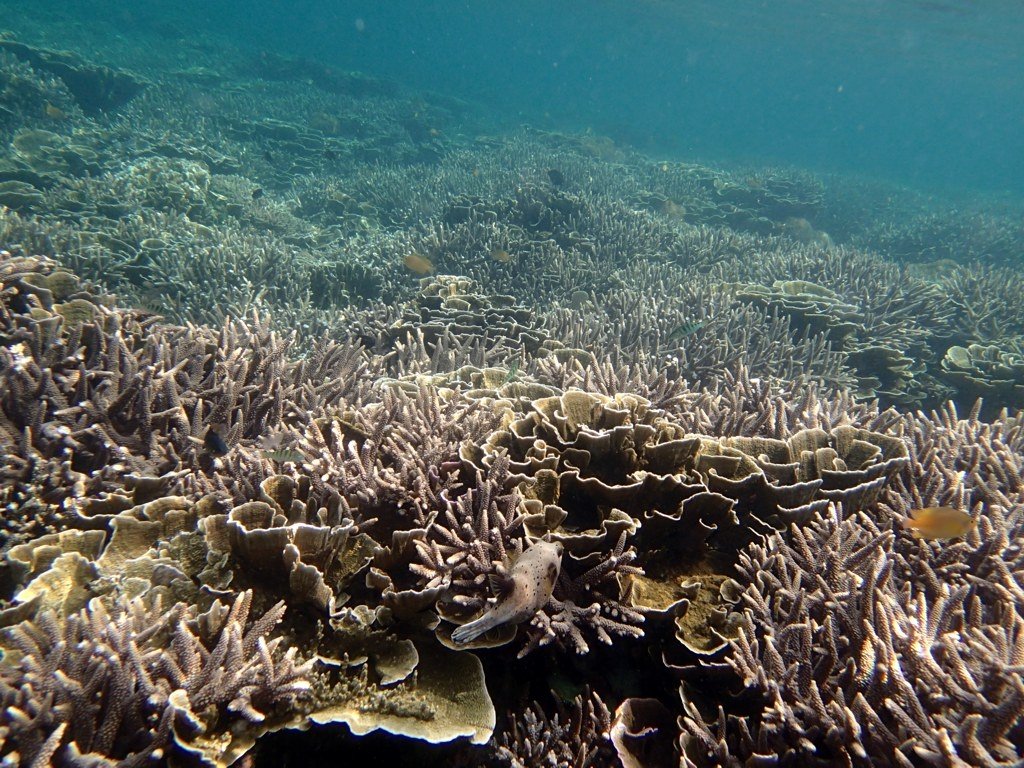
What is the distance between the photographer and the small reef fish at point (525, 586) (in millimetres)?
1906

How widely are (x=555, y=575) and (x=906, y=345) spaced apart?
8.62 m

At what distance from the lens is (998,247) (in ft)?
54.0

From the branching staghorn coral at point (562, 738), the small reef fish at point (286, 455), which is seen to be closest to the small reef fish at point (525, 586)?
the branching staghorn coral at point (562, 738)

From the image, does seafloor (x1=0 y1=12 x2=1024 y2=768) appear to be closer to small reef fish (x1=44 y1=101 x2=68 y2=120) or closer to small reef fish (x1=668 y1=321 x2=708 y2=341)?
small reef fish (x1=668 y1=321 x2=708 y2=341)

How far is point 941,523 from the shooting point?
2.43 meters

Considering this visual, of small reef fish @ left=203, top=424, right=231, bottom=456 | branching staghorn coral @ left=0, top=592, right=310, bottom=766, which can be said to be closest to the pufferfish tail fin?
branching staghorn coral @ left=0, top=592, right=310, bottom=766

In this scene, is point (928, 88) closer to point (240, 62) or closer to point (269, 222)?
point (240, 62)

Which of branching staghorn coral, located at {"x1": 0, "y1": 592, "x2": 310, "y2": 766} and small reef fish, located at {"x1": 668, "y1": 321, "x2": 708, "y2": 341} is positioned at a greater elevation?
small reef fish, located at {"x1": 668, "y1": 321, "x2": 708, "y2": 341}

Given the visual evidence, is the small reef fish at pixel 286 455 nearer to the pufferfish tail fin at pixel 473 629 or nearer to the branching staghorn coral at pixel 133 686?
the branching staghorn coral at pixel 133 686

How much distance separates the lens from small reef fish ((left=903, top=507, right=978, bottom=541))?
238 cm

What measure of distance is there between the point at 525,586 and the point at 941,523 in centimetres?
206

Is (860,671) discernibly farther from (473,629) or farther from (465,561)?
(465,561)

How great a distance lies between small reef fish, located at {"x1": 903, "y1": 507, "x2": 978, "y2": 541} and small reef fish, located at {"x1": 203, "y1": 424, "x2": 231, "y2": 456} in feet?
12.6

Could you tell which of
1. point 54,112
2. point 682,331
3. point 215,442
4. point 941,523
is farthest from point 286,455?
point 54,112
